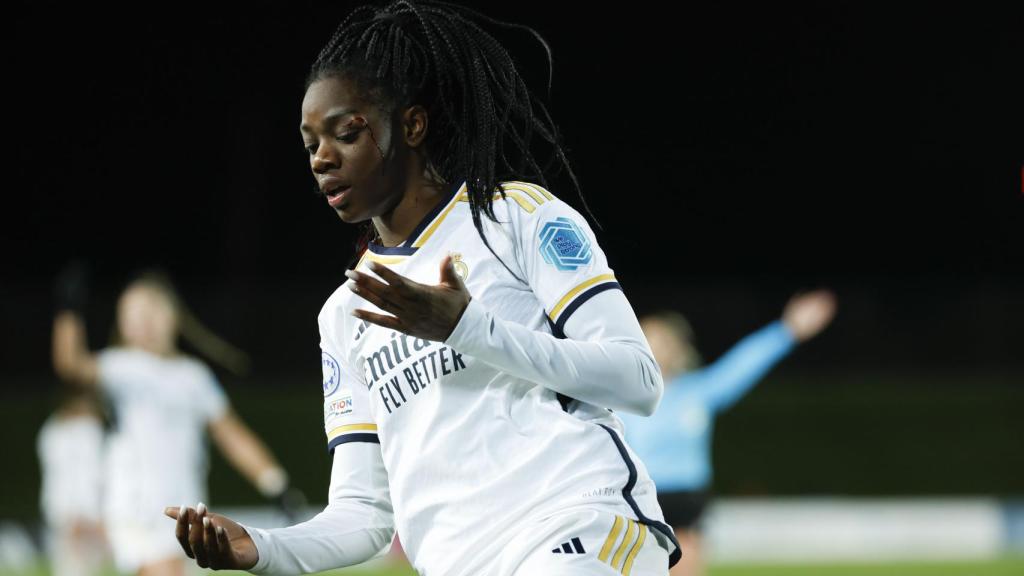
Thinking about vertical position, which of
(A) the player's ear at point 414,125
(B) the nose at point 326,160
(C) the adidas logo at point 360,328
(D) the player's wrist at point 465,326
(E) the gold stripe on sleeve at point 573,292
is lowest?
(D) the player's wrist at point 465,326

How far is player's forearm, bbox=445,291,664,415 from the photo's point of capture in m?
2.53

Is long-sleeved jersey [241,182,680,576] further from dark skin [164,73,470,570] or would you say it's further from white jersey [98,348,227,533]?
white jersey [98,348,227,533]

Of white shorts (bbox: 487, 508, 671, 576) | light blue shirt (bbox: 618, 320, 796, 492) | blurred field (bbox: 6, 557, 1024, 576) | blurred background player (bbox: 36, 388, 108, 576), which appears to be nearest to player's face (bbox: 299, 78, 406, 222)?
white shorts (bbox: 487, 508, 671, 576)

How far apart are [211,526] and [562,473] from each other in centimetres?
67

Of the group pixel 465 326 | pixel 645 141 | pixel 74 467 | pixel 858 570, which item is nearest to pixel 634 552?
pixel 465 326

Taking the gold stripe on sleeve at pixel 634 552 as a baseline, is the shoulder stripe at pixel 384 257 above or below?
above

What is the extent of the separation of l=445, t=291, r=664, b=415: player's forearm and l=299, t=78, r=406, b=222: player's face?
Answer: 437mm

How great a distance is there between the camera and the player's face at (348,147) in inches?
112

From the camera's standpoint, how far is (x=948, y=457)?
1819 cm

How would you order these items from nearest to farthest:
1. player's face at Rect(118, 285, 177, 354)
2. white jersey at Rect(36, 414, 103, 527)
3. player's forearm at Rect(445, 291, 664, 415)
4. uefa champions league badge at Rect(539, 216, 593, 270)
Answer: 1. player's forearm at Rect(445, 291, 664, 415)
2. uefa champions league badge at Rect(539, 216, 593, 270)
3. player's face at Rect(118, 285, 177, 354)
4. white jersey at Rect(36, 414, 103, 527)

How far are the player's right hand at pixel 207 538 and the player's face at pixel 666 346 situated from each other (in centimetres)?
598

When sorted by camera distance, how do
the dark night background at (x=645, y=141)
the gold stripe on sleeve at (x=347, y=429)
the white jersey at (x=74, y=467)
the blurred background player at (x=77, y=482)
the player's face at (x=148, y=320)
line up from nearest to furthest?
the gold stripe on sleeve at (x=347, y=429) → the player's face at (x=148, y=320) → the blurred background player at (x=77, y=482) → the white jersey at (x=74, y=467) → the dark night background at (x=645, y=141)

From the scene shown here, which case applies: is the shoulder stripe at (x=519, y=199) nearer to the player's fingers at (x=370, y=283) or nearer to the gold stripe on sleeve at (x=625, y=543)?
the player's fingers at (x=370, y=283)

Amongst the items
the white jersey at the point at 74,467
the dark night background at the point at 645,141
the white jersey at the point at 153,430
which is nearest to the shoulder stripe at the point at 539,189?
the white jersey at the point at 153,430
